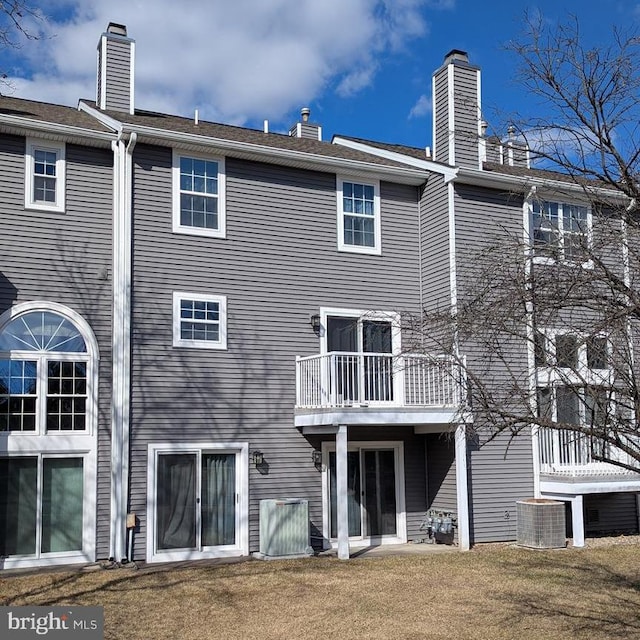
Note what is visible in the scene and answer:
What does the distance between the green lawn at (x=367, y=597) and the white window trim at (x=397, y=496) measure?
139 cm

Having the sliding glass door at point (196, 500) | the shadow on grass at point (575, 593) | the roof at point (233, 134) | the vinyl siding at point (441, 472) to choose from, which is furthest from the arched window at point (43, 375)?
the shadow on grass at point (575, 593)

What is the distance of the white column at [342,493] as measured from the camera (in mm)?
13773

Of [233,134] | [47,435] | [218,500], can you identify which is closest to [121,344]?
[47,435]

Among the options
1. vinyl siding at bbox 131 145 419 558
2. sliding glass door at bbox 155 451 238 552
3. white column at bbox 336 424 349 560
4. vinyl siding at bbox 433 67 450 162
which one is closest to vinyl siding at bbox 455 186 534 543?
vinyl siding at bbox 433 67 450 162

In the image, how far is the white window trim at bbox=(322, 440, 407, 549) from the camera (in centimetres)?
1501

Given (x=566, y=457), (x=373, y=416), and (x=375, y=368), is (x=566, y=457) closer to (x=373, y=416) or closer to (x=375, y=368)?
(x=375, y=368)

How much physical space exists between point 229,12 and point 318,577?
8016 mm

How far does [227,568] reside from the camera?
12781 millimetres

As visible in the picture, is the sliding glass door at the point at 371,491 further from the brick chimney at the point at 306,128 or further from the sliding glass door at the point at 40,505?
the brick chimney at the point at 306,128

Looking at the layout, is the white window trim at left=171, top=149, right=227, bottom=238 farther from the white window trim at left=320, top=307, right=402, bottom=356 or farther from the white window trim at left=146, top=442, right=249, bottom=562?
the white window trim at left=146, top=442, right=249, bottom=562

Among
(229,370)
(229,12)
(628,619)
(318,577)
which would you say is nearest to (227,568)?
(318,577)

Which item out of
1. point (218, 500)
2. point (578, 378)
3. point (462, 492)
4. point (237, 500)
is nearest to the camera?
point (578, 378)

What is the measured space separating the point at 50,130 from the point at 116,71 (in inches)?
118

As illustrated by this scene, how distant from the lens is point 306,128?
20.1 m
